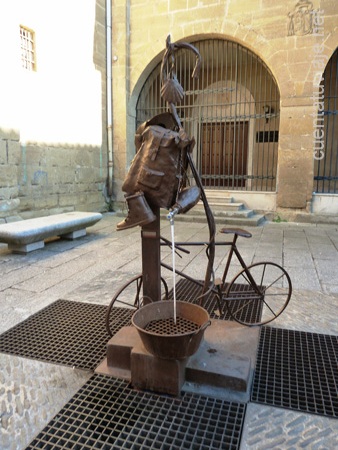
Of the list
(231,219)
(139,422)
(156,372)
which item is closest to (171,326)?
(156,372)

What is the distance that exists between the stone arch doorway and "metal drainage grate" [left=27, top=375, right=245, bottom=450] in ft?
22.8

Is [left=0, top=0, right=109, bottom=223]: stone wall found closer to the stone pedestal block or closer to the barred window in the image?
the barred window

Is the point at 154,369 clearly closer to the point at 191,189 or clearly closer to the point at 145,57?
the point at 191,189

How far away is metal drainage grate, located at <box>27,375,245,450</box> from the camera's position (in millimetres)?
1637

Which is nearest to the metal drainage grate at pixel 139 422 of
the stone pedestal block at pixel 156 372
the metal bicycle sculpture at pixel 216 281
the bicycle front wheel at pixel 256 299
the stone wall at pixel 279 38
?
the stone pedestal block at pixel 156 372

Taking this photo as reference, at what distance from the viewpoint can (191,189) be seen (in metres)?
2.21

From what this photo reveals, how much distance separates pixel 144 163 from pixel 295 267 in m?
2.89

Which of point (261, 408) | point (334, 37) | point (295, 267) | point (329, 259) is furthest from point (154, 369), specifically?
point (334, 37)

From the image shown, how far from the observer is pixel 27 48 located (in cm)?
634

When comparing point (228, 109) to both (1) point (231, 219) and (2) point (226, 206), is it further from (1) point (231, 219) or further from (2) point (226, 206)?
(1) point (231, 219)

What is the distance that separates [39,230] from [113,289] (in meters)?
1.86

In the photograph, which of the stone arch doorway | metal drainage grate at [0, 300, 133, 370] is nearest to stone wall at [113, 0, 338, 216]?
the stone arch doorway

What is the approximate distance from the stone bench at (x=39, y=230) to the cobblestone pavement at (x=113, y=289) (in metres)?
0.17

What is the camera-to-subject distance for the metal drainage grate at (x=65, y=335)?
7.73 feet
